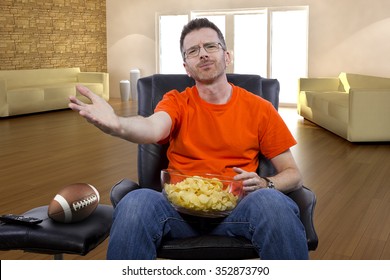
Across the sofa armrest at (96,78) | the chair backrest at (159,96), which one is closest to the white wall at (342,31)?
the sofa armrest at (96,78)

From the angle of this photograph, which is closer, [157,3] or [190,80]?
[190,80]

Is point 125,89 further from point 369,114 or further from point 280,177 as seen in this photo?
point 280,177

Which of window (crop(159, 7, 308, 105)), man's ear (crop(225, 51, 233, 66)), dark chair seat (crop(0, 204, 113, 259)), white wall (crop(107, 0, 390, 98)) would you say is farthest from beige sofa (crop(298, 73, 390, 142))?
dark chair seat (crop(0, 204, 113, 259))

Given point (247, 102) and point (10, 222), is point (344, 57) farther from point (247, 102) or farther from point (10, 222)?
point (10, 222)

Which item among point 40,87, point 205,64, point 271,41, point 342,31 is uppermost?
point 342,31

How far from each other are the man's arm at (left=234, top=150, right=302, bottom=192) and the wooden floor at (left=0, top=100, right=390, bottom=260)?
81cm

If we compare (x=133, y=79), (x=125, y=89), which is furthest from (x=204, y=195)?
(x=133, y=79)

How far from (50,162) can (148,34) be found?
22.4 feet

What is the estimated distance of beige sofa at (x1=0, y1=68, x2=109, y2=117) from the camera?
8.38m

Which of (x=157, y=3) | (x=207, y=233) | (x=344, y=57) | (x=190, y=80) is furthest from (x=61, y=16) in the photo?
(x=207, y=233)

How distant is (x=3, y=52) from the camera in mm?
9359

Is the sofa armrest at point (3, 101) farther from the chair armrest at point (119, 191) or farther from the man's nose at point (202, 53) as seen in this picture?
the man's nose at point (202, 53)

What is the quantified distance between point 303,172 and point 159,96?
2.50 meters

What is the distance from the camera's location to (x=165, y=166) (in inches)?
92.4
